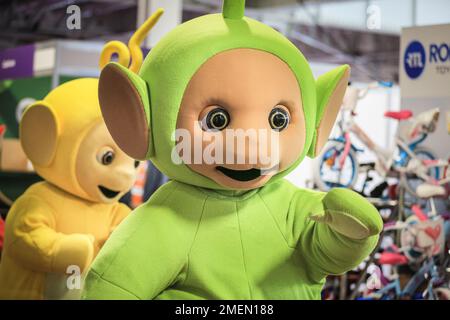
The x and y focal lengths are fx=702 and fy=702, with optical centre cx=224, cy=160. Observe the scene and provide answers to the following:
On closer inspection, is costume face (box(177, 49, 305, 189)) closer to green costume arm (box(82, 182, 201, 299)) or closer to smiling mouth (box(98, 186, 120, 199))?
green costume arm (box(82, 182, 201, 299))

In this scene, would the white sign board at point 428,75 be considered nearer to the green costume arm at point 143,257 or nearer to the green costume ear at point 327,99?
the green costume ear at point 327,99

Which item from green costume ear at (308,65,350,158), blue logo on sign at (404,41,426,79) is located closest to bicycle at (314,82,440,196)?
blue logo on sign at (404,41,426,79)

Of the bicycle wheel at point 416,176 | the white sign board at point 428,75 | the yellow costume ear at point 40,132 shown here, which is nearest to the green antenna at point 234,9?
the yellow costume ear at point 40,132

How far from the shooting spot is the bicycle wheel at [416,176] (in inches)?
127

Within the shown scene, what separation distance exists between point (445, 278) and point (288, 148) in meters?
1.65

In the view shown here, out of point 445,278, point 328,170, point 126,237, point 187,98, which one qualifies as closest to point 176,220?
point 126,237

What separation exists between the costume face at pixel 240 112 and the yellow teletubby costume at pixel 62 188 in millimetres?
636

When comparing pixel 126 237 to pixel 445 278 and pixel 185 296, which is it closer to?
pixel 185 296

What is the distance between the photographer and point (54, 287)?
6.93 ft

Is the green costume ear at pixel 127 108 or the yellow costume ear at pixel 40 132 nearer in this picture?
the green costume ear at pixel 127 108

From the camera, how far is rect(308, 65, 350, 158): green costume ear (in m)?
1.58

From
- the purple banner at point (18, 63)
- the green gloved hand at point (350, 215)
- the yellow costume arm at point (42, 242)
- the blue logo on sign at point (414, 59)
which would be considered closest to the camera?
the green gloved hand at point (350, 215)

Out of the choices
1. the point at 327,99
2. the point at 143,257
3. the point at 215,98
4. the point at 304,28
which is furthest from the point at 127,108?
the point at 304,28

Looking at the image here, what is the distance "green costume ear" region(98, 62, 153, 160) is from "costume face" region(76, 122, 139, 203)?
0.58m
